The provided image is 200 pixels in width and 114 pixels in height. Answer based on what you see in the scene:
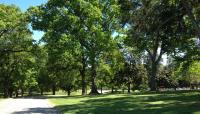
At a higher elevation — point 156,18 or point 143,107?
point 156,18

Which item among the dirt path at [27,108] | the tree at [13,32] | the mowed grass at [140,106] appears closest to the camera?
the mowed grass at [140,106]

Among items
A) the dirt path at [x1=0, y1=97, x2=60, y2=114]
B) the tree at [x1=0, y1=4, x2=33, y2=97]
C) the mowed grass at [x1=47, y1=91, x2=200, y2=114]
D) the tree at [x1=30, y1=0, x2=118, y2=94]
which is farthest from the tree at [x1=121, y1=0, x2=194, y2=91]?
the tree at [x1=0, y1=4, x2=33, y2=97]

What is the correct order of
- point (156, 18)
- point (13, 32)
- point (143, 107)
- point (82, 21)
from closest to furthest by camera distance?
point (143, 107), point (156, 18), point (82, 21), point (13, 32)

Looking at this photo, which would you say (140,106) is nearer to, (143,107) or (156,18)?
(143,107)

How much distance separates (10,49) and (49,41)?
354 inches

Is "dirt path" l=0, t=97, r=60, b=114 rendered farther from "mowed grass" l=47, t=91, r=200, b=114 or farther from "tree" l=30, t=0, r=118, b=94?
"tree" l=30, t=0, r=118, b=94

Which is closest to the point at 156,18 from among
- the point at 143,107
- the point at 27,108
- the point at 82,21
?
the point at 143,107

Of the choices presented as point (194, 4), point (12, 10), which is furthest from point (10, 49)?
point (194, 4)

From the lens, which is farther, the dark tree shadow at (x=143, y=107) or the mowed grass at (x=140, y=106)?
the mowed grass at (x=140, y=106)

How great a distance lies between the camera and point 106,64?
61562mm

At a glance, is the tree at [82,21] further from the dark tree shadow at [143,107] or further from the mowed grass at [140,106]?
the dark tree shadow at [143,107]

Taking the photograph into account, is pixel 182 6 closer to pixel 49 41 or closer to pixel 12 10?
pixel 49 41

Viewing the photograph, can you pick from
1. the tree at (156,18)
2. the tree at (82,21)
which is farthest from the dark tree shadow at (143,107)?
the tree at (82,21)

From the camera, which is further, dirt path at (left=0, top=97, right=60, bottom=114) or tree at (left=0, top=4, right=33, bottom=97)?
tree at (left=0, top=4, right=33, bottom=97)
